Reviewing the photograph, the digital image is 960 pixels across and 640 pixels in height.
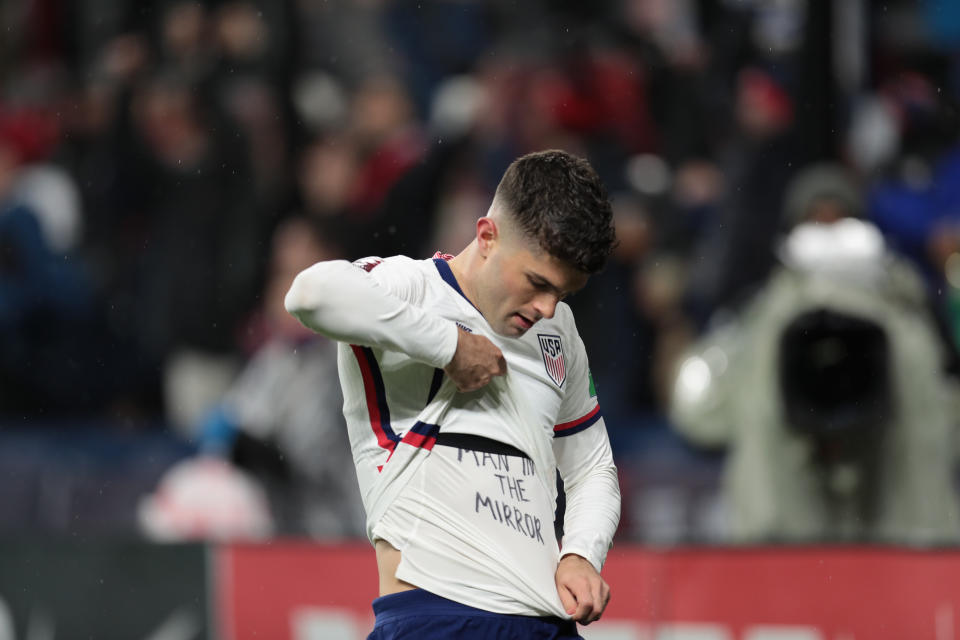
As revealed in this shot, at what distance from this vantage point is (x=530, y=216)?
2.57m

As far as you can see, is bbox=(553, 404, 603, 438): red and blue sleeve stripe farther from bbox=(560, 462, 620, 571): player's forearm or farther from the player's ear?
the player's ear

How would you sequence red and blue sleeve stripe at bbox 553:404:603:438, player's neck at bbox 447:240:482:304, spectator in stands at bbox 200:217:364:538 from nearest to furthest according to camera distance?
1. player's neck at bbox 447:240:482:304
2. red and blue sleeve stripe at bbox 553:404:603:438
3. spectator in stands at bbox 200:217:364:538

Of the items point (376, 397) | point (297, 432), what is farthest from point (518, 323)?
point (297, 432)

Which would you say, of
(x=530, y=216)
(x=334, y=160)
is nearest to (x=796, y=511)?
(x=530, y=216)

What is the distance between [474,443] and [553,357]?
0.24m

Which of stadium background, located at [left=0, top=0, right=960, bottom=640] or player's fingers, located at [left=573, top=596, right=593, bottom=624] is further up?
stadium background, located at [left=0, top=0, right=960, bottom=640]

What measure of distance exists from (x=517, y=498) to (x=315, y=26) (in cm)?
607

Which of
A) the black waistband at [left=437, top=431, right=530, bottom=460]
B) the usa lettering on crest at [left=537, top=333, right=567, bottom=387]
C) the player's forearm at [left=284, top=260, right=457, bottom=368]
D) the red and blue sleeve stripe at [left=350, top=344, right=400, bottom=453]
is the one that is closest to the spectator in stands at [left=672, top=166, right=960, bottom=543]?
the usa lettering on crest at [left=537, top=333, right=567, bottom=387]

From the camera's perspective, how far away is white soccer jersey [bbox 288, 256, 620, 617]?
8.53ft

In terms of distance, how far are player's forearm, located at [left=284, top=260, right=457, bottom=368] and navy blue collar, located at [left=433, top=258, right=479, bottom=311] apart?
18 centimetres

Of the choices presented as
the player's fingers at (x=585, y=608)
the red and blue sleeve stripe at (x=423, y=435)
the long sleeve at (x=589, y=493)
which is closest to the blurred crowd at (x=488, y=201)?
the long sleeve at (x=589, y=493)

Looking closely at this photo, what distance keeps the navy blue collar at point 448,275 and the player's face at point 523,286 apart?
0.17ft

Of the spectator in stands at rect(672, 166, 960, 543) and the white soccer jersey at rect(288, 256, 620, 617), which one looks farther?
the spectator in stands at rect(672, 166, 960, 543)

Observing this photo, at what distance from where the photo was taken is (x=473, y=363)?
8.41 feet
